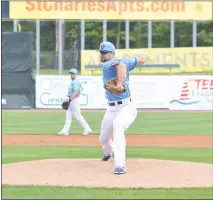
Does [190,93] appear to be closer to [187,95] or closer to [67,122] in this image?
[187,95]

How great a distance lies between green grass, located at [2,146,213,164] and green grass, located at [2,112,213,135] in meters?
4.35

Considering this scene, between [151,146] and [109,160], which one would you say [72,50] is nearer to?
[151,146]

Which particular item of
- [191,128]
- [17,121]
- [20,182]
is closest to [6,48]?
[17,121]

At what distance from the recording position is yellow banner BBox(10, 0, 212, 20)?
4150 centimetres

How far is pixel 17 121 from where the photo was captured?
22.4 m

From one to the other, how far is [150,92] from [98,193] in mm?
20419

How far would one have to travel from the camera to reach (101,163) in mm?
10617

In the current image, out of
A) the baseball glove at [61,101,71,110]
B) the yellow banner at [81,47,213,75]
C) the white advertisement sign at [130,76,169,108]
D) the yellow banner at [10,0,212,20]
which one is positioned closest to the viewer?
the baseball glove at [61,101,71,110]

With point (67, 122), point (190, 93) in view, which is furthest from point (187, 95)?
point (67, 122)

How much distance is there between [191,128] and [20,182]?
39.1ft

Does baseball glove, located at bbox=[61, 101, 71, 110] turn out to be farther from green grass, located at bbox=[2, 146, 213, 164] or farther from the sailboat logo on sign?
the sailboat logo on sign

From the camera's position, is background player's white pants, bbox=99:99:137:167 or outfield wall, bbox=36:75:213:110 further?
outfield wall, bbox=36:75:213:110

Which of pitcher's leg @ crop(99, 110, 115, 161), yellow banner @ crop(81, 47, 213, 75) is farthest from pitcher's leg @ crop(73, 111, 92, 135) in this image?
yellow banner @ crop(81, 47, 213, 75)

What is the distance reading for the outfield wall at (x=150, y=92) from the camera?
92.2ft
